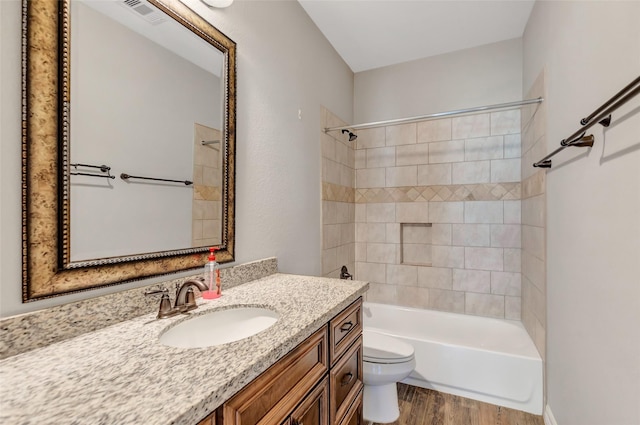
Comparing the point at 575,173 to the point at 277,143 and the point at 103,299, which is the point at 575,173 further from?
the point at 103,299

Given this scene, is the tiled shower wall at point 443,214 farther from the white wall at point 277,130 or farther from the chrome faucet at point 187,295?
the chrome faucet at point 187,295

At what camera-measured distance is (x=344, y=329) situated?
4.10 ft

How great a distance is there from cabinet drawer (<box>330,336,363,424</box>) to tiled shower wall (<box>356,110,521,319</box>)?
166cm

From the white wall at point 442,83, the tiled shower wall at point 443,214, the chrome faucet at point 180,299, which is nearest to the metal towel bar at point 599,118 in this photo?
the tiled shower wall at point 443,214

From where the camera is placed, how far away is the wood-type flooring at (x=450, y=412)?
6.04ft

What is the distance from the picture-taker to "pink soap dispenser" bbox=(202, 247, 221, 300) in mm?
1228

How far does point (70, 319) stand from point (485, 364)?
7.48 feet

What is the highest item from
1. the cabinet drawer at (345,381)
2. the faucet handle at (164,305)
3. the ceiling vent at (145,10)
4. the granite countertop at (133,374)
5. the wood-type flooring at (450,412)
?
the ceiling vent at (145,10)

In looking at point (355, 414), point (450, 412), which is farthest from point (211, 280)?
point (450, 412)

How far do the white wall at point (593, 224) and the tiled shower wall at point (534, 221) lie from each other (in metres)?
0.11

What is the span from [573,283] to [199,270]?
1727 millimetres

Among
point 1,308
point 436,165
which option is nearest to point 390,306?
point 436,165

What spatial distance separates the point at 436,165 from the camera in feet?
9.22

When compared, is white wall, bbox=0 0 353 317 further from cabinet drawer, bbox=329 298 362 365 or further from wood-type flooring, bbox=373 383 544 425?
wood-type flooring, bbox=373 383 544 425
